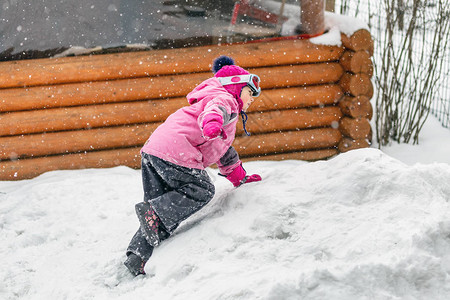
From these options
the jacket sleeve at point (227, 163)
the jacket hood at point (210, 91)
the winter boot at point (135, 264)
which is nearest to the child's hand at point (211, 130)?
the jacket hood at point (210, 91)

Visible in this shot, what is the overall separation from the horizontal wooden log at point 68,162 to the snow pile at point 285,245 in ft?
5.35

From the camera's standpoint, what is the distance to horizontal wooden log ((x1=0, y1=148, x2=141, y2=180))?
5039mm

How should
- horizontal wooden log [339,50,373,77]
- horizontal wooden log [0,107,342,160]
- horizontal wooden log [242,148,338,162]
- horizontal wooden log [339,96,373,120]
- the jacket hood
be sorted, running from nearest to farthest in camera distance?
the jacket hood, horizontal wooden log [0,107,342,160], horizontal wooden log [339,50,373,77], horizontal wooden log [339,96,373,120], horizontal wooden log [242,148,338,162]

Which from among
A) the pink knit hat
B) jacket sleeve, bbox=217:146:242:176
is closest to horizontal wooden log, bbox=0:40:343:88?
the pink knit hat

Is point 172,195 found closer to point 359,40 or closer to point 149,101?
point 149,101

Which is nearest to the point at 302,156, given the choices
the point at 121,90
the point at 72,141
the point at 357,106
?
the point at 357,106

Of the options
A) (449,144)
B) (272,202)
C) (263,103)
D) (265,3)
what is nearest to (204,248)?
(272,202)

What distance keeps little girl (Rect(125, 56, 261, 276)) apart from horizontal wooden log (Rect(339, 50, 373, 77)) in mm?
2678

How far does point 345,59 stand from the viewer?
17.3 ft

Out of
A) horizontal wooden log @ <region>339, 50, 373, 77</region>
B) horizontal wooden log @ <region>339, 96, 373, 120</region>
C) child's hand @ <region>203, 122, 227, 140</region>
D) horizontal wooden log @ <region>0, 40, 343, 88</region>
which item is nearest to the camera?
child's hand @ <region>203, 122, 227, 140</region>

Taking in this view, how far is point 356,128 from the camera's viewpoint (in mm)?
5355

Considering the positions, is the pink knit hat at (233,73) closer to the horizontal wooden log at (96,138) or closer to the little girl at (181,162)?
the little girl at (181,162)

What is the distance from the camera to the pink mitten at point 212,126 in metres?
2.31

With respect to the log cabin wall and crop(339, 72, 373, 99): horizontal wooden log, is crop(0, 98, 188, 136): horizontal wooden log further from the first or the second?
crop(339, 72, 373, 99): horizontal wooden log
